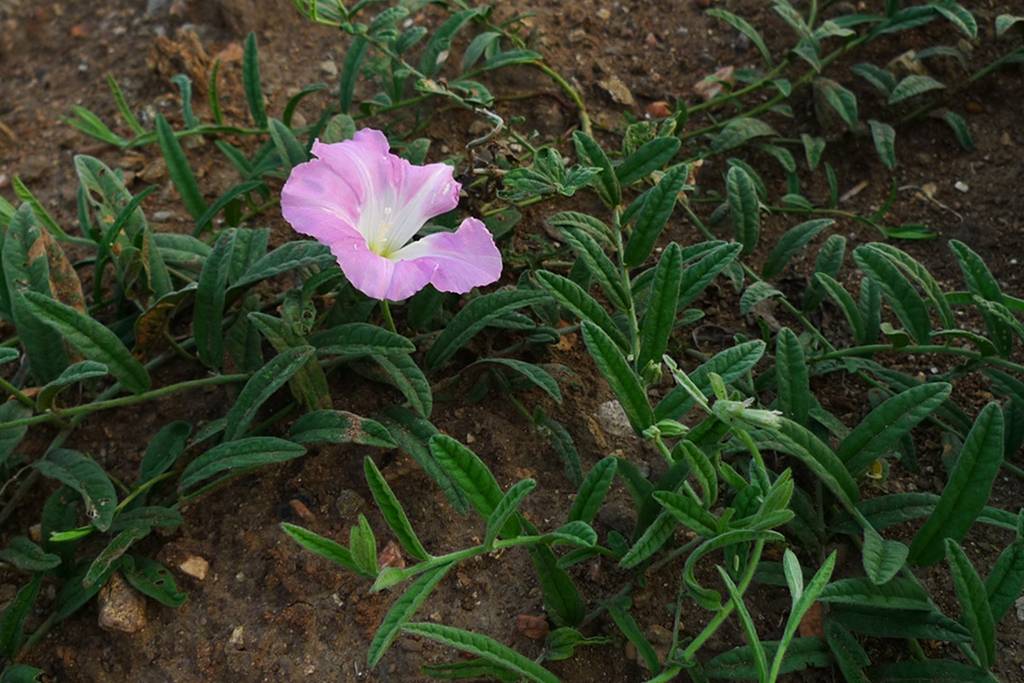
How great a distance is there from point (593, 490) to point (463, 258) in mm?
455

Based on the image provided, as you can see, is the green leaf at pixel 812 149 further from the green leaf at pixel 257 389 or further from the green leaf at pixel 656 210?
the green leaf at pixel 257 389

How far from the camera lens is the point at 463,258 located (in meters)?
1.80

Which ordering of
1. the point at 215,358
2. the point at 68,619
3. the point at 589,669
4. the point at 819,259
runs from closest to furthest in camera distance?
1. the point at 589,669
2. the point at 68,619
3. the point at 215,358
4. the point at 819,259

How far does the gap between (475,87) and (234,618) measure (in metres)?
1.35

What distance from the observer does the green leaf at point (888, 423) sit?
1780 millimetres

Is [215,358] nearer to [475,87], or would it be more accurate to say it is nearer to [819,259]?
[475,87]

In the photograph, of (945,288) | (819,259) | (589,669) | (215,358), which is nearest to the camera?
(589,669)

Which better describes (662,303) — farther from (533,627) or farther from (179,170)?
(179,170)

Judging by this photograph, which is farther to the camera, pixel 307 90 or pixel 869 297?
pixel 307 90

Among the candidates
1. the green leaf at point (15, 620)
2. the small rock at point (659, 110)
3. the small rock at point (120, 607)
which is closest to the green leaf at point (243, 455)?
the small rock at point (120, 607)

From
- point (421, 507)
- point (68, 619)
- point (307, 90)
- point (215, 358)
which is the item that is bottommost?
point (68, 619)

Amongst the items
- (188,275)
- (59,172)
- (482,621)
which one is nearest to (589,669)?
(482,621)

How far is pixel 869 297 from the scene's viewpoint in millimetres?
2148

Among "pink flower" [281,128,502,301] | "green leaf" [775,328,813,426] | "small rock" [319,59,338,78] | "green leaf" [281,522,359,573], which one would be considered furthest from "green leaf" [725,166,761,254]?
"small rock" [319,59,338,78]
